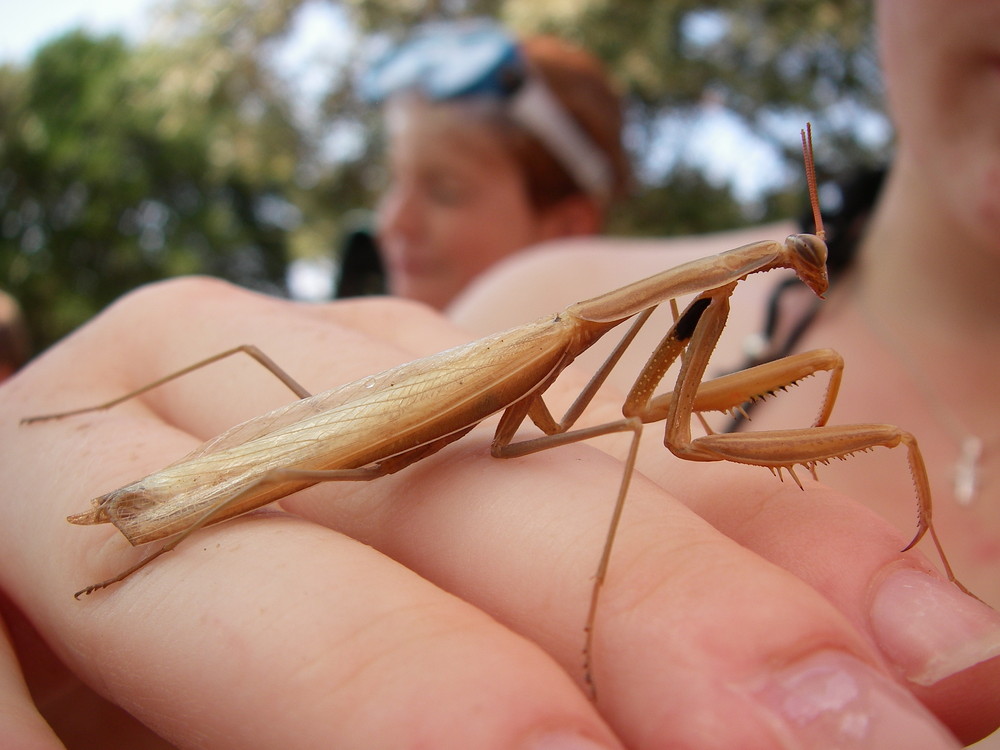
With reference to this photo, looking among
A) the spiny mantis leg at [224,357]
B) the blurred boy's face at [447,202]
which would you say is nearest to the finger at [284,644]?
the spiny mantis leg at [224,357]

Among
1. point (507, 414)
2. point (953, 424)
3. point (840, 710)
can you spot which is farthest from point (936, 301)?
point (840, 710)

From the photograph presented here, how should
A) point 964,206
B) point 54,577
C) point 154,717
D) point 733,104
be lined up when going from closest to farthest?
1. point 154,717
2. point 54,577
3. point 964,206
4. point 733,104

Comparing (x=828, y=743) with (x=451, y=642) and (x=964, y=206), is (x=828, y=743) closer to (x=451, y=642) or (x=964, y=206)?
(x=451, y=642)

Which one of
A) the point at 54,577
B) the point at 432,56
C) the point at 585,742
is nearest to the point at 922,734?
the point at 585,742

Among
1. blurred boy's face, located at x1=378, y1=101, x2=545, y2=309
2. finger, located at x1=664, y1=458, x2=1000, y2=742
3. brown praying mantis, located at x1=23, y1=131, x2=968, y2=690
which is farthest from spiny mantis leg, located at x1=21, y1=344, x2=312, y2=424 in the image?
blurred boy's face, located at x1=378, y1=101, x2=545, y2=309

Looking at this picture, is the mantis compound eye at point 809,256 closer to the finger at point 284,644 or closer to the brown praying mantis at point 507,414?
the brown praying mantis at point 507,414

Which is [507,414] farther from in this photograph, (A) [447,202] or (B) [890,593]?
(A) [447,202]
